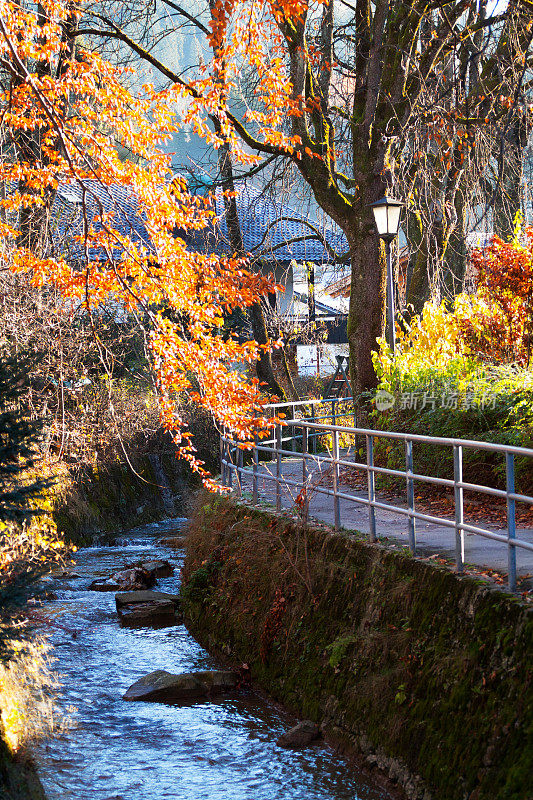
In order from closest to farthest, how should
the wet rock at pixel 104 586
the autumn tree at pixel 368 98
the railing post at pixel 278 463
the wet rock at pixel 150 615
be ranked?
the railing post at pixel 278 463, the wet rock at pixel 150 615, the autumn tree at pixel 368 98, the wet rock at pixel 104 586

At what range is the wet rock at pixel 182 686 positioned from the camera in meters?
8.77

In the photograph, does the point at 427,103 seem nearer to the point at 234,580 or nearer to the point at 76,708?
the point at 234,580

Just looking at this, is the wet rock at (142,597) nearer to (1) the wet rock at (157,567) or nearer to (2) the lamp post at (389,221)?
(1) the wet rock at (157,567)

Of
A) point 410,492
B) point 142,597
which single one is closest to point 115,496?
point 142,597

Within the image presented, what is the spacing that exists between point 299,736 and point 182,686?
1.88m

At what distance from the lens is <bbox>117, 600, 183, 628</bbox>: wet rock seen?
1149cm

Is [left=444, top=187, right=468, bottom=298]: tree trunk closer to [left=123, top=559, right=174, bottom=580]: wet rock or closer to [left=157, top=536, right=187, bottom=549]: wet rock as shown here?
[left=157, top=536, right=187, bottom=549]: wet rock

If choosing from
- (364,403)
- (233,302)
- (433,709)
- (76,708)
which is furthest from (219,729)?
(364,403)

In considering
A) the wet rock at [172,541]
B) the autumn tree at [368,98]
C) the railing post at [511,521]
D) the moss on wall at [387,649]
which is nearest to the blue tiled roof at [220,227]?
the autumn tree at [368,98]

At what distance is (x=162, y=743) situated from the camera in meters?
7.72

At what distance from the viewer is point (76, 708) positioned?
8.52 m

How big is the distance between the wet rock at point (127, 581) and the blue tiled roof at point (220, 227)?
492 centimetres

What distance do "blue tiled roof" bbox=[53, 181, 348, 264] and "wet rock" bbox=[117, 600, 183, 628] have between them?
5.05 metres
